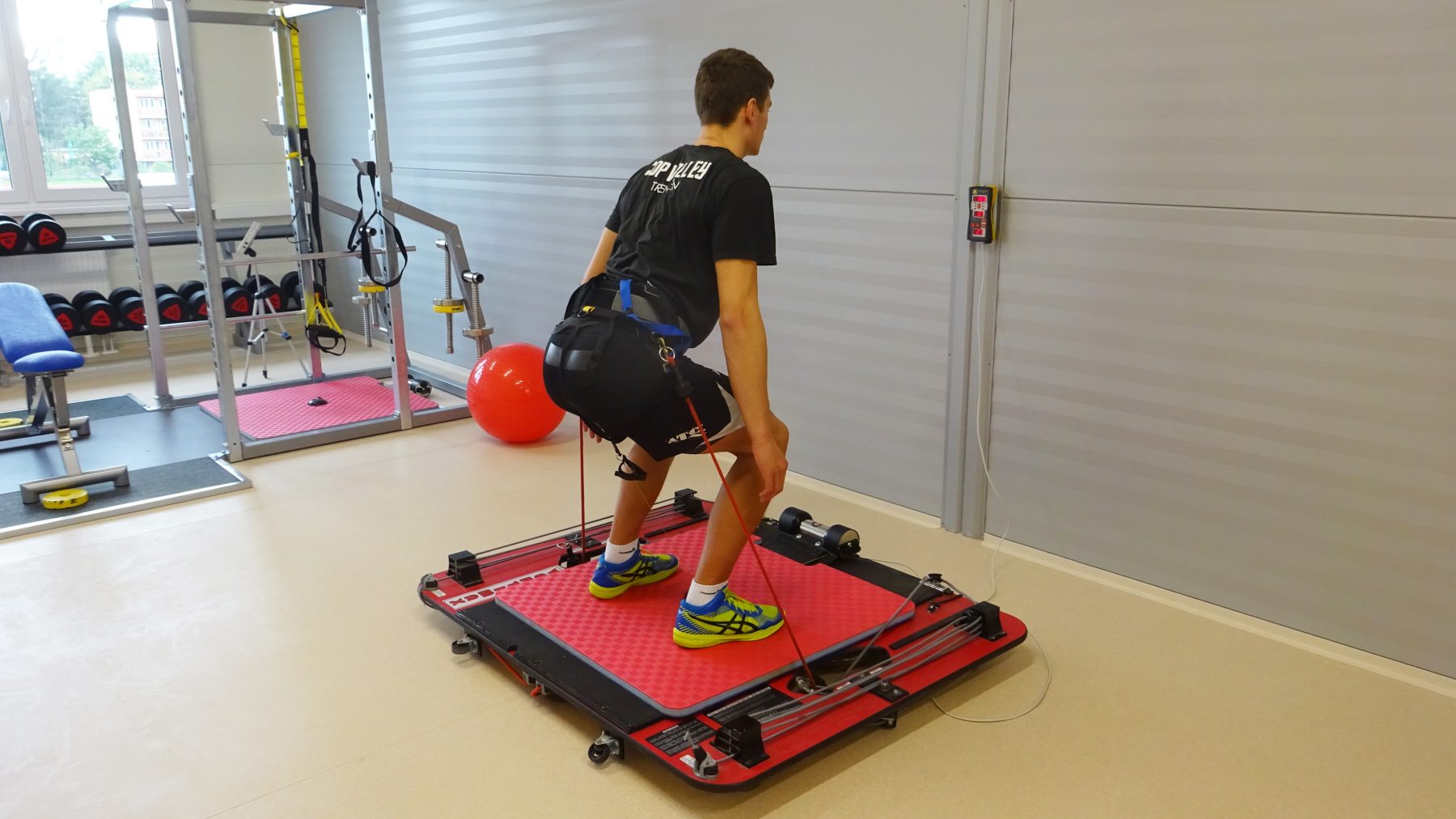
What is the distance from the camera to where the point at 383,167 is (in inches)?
200

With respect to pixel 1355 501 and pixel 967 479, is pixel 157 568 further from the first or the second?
pixel 1355 501

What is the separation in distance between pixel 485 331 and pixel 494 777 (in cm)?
318

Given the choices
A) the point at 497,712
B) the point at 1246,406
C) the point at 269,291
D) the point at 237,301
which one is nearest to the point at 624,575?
the point at 497,712

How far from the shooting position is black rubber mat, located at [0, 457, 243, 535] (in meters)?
4.09

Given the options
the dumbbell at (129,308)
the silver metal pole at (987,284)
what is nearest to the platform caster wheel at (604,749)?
the silver metal pole at (987,284)

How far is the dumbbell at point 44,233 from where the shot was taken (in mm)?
6078

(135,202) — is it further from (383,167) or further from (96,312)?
(383,167)

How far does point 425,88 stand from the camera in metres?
6.35

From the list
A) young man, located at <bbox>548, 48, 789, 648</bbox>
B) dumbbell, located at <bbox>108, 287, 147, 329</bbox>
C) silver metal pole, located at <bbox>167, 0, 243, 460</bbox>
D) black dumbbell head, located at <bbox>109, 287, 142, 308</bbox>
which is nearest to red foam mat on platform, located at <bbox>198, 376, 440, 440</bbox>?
silver metal pole, located at <bbox>167, 0, 243, 460</bbox>

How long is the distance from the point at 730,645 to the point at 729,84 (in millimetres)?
1454

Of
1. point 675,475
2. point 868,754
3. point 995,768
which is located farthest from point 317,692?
point 675,475

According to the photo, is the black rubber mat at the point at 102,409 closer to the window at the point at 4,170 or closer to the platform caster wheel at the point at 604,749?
the window at the point at 4,170

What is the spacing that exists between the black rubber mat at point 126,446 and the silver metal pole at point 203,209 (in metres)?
0.29

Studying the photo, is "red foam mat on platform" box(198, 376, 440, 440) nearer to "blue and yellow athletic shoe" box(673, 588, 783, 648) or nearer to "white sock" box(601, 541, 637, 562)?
"white sock" box(601, 541, 637, 562)
